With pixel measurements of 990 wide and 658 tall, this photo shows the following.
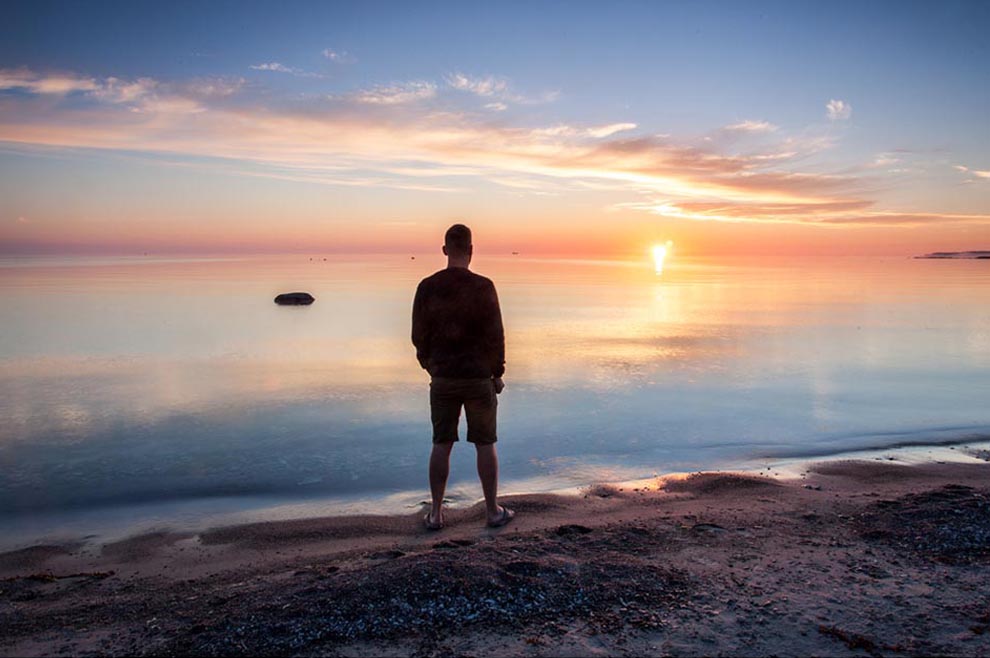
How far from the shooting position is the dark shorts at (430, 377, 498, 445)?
20.1 feet

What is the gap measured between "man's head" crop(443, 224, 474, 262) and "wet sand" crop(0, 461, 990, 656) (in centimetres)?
253

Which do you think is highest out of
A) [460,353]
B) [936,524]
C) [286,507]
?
[460,353]

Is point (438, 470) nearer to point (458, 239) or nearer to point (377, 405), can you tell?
point (458, 239)

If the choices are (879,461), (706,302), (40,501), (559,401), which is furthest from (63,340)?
(706,302)

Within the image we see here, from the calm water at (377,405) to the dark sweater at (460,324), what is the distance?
205 cm

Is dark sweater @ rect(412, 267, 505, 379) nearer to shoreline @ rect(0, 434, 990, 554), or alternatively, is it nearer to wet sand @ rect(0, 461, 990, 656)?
wet sand @ rect(0, 461, 990, 656)

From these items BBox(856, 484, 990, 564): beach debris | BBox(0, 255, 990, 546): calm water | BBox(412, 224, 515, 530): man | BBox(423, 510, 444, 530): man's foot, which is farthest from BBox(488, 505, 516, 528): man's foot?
BBox(856, 484, 990, 564): beach debris

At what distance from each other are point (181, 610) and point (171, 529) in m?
2.46

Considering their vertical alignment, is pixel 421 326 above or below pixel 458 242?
below

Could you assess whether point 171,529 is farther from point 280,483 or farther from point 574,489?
point 574,489

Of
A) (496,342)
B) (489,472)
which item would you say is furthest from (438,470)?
(496,342)

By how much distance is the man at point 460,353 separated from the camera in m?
6.01

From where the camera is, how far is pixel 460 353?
609 centimetres

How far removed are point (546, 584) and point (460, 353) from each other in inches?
89.9
